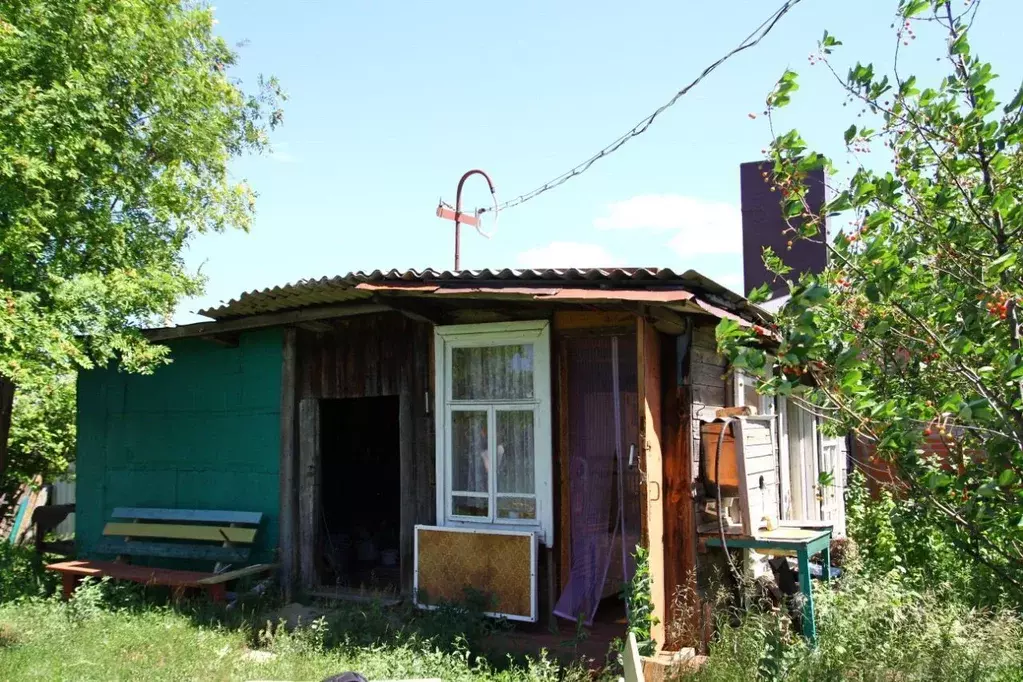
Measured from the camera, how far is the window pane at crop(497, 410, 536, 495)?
750 centimetres

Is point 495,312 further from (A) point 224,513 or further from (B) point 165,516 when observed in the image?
(B) point 165,516

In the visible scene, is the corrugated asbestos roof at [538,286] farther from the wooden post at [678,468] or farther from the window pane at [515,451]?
the window pane at [515,451]

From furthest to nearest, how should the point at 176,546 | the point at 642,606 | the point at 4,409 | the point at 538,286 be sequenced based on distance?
the point at 4,409 < the point at 176,546 < the point at 538,286 < the point at 642,606

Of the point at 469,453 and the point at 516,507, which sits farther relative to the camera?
the point at 469,453

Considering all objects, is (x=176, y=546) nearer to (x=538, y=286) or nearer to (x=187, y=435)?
(x=187, y=435)

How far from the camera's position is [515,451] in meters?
7.59

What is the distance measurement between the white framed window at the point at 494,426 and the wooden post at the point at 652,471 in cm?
106

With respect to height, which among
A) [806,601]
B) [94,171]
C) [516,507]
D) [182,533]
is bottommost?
[806,601]

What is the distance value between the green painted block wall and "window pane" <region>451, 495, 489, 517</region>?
2.28 meters

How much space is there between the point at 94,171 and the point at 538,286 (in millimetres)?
5038

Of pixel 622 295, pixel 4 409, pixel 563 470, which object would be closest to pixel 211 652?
pixel 563 470

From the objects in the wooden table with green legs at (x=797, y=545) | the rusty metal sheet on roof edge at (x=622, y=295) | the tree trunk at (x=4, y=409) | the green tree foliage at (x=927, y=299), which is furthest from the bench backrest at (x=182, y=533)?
the green tree foliage at (x=927, y=299)

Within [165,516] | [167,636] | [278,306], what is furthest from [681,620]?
[165,516]

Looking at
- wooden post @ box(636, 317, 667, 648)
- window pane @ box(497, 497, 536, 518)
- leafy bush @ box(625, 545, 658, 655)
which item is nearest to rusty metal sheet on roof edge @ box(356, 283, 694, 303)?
wooden post @ box(636, 317, 667, 648)
